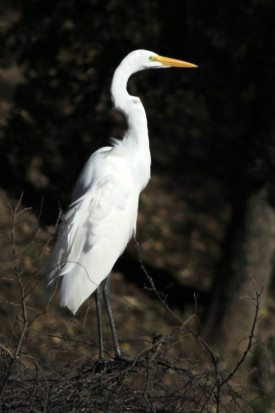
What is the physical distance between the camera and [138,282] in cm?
935

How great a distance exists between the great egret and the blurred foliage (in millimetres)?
1671

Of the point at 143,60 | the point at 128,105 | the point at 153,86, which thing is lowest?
the point at 153,86

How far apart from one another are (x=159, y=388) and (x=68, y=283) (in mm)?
1141

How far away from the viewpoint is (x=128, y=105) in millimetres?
4758

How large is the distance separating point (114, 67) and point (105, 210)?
260 centimetres

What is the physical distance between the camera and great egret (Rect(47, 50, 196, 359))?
14.2 feet

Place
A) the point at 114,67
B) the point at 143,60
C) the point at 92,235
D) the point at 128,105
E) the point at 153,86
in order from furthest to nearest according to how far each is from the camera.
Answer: the point at 153,86, the point at 114,67, the point at 143,60, the point at 128,105, the point at 92,235

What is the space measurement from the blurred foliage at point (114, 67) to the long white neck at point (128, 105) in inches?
70.3

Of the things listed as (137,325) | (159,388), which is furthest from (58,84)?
(159,388)

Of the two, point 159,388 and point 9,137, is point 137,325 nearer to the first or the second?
point 9,137

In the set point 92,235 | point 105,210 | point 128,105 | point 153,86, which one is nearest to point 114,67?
point 153,86

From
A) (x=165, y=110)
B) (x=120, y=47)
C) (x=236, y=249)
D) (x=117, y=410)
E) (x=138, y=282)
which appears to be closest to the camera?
(x=117, y=410)

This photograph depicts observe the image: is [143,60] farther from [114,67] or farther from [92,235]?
[114,67]

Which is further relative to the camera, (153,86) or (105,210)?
(153,86)
